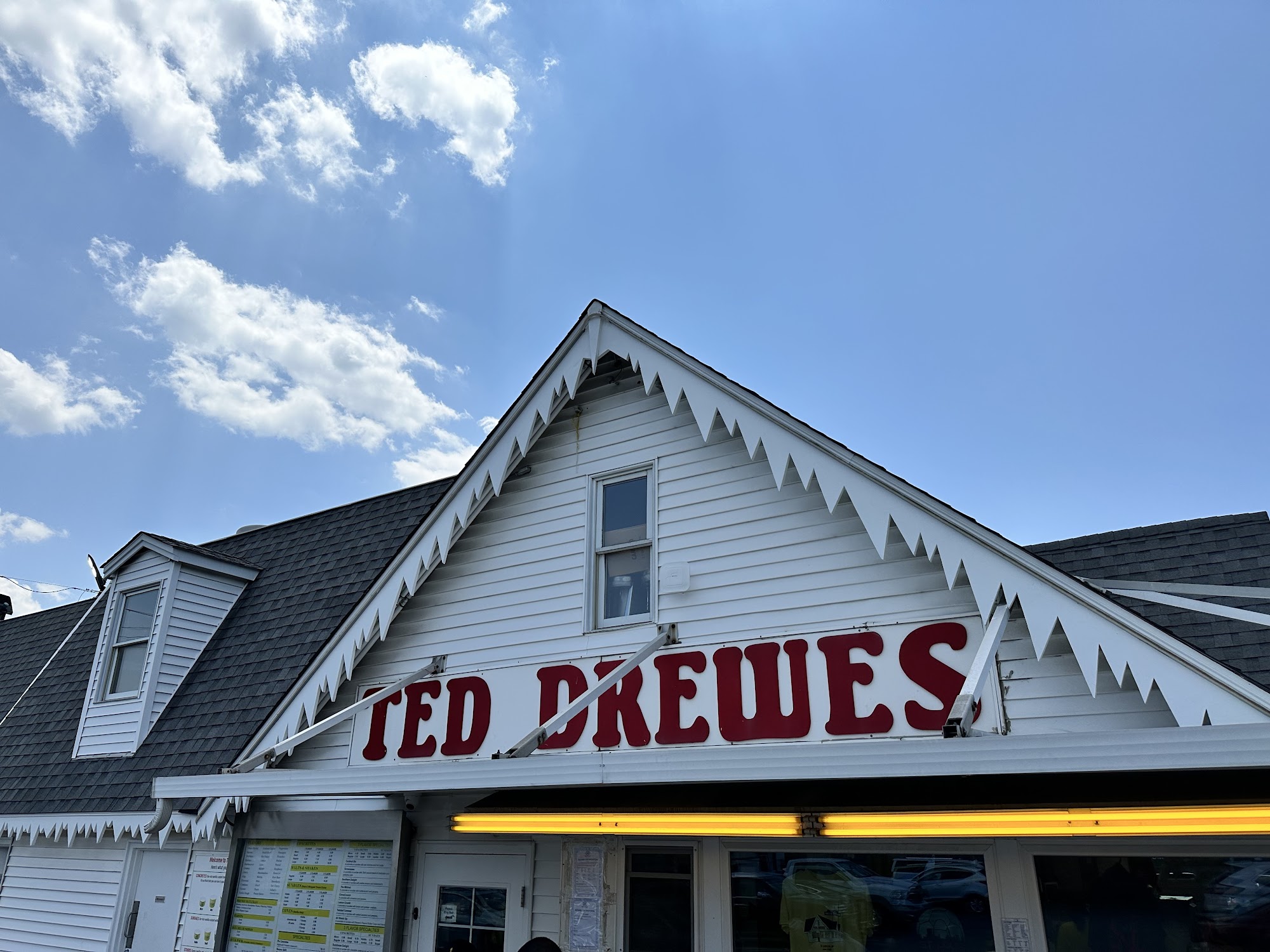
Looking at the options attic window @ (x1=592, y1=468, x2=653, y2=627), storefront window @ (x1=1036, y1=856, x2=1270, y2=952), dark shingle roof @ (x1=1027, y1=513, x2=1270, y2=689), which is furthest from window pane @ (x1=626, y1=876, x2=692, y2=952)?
dark shingle roof @ (x1=1027, y1=513, x2=1270, y2=689)

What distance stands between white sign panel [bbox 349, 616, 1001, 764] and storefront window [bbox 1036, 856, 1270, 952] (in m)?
1.19

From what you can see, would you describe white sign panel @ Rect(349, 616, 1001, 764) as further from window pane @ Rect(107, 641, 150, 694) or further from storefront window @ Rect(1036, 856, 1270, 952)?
window pane @ Rect(107, 641, 150, 694)

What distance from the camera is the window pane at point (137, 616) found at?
1297cm

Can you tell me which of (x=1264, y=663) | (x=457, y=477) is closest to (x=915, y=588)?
(x=1264, y=663)

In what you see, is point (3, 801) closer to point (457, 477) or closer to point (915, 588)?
point (457, 477)

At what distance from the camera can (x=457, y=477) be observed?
9070mm

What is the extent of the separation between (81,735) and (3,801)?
4.65 ft

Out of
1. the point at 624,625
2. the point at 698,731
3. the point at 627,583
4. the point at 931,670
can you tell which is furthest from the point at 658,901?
the point at 931,670

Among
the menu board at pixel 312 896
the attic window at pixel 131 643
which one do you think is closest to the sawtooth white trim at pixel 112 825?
the menu board at pixel 312 896

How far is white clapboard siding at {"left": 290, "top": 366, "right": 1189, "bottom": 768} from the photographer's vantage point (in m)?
6.80

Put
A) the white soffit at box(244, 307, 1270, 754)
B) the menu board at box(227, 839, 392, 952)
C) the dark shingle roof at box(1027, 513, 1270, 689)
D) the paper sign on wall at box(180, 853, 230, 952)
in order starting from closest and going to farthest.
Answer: the white soffit at box(244, 307, 1270, 754), the dark shingle roof at box(1027, 513, 1270, 689), the menu board at box(227, 839, 392, 952), the paper sign on wall at box(180, 853, 230, 952)

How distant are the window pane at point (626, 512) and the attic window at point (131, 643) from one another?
26.4 ft

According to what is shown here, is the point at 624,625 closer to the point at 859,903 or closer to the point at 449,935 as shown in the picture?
the point at 859,903

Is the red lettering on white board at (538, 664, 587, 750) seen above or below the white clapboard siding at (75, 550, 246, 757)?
below
